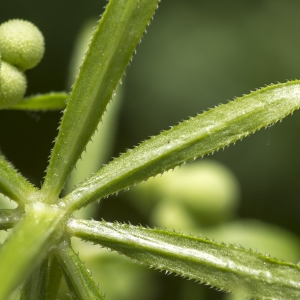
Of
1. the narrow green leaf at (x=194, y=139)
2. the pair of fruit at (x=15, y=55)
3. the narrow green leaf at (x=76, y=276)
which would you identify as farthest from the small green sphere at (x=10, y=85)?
the narrow green leaf at (x=76, y=276)

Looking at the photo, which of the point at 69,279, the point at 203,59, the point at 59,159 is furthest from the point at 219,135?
the point at 203,59

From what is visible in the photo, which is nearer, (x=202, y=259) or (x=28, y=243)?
(x=28, y=243)

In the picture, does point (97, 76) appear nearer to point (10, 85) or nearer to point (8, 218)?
point (10, 85)

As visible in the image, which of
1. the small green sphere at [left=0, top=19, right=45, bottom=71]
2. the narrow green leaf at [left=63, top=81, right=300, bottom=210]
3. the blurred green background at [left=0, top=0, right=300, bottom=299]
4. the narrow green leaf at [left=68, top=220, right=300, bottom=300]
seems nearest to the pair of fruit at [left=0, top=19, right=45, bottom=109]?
the small green sphere at [left=0, top=19, right=45, bottom=71]

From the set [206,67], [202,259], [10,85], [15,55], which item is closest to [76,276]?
[202,259]

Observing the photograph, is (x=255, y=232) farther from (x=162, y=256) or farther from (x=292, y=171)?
(x=292, y=171)

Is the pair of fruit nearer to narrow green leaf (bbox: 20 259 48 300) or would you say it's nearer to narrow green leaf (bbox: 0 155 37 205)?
narrow green leaf (bbox: 0 155 37 205)
